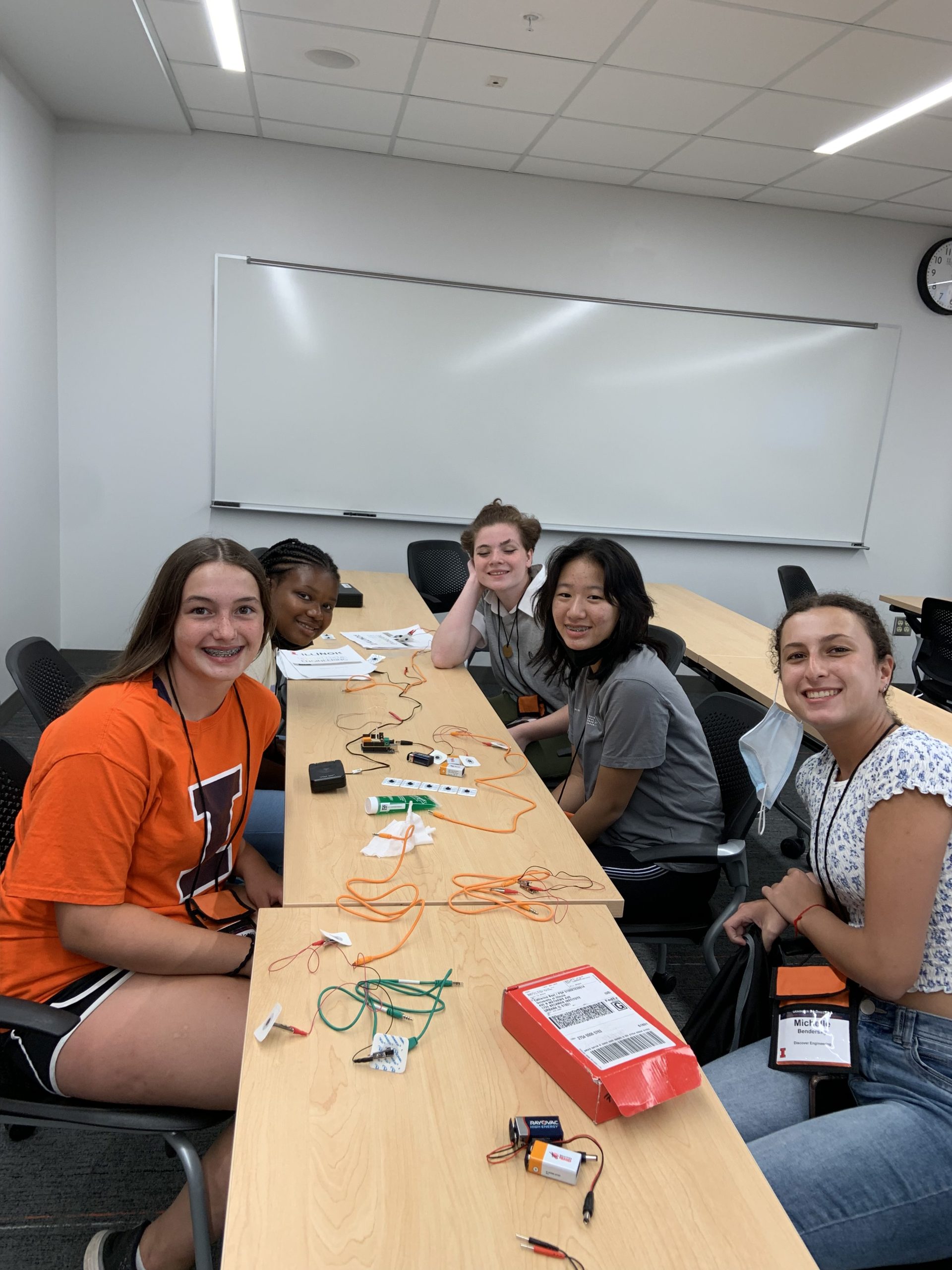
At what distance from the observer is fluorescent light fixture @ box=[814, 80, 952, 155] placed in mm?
3379

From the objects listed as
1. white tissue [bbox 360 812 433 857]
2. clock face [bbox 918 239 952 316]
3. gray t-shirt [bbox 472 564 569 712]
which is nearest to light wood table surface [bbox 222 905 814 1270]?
white tissue [bbox 360 812 433 857]

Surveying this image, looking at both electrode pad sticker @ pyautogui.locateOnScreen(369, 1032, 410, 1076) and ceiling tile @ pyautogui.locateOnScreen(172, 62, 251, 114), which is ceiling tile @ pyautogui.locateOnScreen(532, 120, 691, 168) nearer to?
ceiling tile @ pyautogui.locateOnScreen(172, 62, 251, 114)

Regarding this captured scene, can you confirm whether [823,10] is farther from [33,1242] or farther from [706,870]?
[33,1242]

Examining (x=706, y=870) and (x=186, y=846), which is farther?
(x=706, y=870)

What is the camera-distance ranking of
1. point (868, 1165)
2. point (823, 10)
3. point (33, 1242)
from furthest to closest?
point (823, 10) → point (33, 1242) → point (868, 1165)

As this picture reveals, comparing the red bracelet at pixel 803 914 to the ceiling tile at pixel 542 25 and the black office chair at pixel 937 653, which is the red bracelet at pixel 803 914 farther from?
the black office chair at pixel 937 653

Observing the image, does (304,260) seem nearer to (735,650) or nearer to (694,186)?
(694,186)

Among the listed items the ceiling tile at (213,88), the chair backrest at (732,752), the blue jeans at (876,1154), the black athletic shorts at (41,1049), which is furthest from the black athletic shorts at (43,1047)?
the ceiling tile at (213,88)

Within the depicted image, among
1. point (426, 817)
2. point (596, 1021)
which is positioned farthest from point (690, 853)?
point (596, 1021)

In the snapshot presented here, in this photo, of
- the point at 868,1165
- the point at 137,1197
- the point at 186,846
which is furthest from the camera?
the point at 137,1197

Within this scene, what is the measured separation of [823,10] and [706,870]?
290 centimetres

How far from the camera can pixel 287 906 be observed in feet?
4.55

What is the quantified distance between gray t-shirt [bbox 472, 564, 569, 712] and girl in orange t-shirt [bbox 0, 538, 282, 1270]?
1440 millimetres

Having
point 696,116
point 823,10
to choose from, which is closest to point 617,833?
point 823,10
